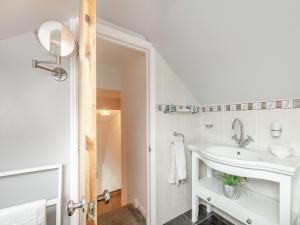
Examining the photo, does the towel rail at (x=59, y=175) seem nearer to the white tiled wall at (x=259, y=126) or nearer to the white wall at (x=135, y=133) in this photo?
the white wall at (x=135, y=133)

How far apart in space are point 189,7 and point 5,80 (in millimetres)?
1375

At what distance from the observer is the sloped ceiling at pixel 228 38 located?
37.6 inches

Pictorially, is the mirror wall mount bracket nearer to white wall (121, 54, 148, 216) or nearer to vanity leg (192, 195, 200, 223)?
white wall (121, 54, 148, 216)

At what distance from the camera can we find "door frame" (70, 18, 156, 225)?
1.08m

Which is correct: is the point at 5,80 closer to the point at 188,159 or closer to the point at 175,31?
the point at 175,31

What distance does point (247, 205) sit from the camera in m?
1.28

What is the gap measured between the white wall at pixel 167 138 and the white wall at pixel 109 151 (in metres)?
1.90

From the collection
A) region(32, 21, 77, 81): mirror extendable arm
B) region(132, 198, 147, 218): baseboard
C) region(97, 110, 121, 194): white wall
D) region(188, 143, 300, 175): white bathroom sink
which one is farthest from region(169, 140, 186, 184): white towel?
region(97, 110, 121, 194): white wall

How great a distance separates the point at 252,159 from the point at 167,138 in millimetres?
857

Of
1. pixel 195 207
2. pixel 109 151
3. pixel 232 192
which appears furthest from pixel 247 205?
pixel 109 151

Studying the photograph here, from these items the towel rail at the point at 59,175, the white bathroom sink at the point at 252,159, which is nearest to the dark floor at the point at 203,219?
the white bathroom sink at the point at 252,159

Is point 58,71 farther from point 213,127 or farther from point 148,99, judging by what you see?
point 213,127

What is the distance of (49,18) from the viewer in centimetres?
98

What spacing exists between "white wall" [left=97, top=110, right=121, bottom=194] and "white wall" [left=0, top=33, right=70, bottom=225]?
2214 millimetres
